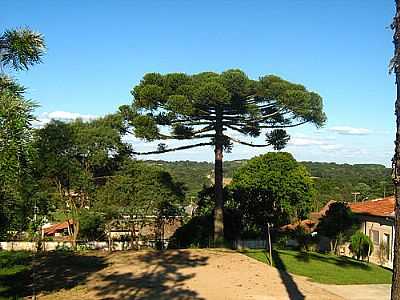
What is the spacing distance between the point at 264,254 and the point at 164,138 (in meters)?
6.14

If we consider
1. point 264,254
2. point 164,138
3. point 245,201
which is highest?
point 164,138

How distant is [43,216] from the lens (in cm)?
2050

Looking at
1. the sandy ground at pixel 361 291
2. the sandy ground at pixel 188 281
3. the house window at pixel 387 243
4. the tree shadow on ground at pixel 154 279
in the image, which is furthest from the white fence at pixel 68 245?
the sandy ground at pixel 361 291

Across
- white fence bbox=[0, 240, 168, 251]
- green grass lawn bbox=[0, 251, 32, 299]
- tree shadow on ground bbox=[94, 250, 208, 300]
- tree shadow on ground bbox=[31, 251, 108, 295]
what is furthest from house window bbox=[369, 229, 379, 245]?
green grass lawn bbox=[0, 251, 32, 299]

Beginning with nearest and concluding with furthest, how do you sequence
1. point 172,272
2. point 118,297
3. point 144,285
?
point 118,297
point 144,285
point 172,272

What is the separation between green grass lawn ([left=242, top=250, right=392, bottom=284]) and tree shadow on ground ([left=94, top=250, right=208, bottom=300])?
2.74 m

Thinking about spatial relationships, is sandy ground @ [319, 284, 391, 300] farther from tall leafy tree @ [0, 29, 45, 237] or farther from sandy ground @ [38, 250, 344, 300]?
tall leafy tree @ [0, 29, 45, 237]

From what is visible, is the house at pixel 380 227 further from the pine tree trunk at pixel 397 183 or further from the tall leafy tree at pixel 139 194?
the pine tree trunk at pixel 397 183

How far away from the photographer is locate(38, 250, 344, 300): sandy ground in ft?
39.4

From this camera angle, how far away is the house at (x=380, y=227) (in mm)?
20703

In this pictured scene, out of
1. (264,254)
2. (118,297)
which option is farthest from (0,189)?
(264,254)

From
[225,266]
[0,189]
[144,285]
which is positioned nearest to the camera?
[0,189]

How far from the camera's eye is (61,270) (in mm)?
15148

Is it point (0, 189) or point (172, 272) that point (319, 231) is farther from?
point (0, 189)
